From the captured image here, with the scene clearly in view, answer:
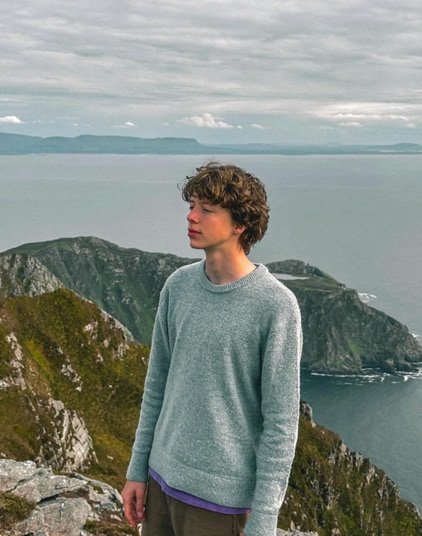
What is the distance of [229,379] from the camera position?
584cm

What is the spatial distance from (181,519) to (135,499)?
0.82 metres

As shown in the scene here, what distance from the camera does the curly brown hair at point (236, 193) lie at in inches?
230

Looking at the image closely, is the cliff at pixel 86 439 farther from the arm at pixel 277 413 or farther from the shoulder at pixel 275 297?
the shoulder at pixel 275 297

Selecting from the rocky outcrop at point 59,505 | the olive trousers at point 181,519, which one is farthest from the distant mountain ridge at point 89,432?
the olive trousers at point 181,519

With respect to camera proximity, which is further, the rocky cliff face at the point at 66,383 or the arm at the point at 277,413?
the rocky cliff face at the point at 66,383

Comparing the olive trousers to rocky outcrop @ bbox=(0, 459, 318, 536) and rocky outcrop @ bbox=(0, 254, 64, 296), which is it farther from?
rocky outcrop @ bbox=(0, 254, 64, 296)

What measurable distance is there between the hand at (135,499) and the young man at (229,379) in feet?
1.48

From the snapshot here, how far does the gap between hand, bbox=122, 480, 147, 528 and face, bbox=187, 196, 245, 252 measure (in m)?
2.91

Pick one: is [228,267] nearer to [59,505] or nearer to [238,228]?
[238,228]

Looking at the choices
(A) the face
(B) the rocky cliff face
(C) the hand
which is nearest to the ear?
(A) the face

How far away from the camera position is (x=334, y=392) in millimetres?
199000

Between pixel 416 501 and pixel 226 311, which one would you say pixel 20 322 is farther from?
pixel 416 501

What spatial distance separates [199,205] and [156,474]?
120 inches

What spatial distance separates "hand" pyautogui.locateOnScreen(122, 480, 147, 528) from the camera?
662 cm
